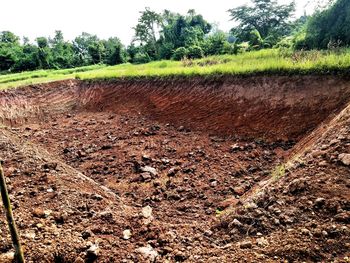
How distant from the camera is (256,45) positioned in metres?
20.2

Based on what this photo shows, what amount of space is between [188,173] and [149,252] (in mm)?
3001

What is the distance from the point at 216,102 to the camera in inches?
340

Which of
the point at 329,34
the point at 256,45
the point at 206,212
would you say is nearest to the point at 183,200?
the point at 206,212

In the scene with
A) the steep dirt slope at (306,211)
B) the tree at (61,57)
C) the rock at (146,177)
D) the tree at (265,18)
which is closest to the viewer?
the steep dirt slope at (306,211)

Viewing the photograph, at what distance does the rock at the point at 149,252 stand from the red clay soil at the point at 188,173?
20 millimetres

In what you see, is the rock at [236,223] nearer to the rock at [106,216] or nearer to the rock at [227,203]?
the rock at [227,203]

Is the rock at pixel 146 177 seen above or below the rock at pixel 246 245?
below

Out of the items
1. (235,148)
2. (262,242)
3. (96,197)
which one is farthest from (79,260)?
(235,148)

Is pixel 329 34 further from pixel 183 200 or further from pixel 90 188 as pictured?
pixel 90 188

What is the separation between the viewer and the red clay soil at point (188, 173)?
134 inches

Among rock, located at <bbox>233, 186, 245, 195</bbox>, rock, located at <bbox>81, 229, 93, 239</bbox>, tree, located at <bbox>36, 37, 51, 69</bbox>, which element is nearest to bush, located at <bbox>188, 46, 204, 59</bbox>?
rock, located at <bbox>233, 186, 245, 195</bbox>

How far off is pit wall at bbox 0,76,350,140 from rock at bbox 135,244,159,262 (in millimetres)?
4591

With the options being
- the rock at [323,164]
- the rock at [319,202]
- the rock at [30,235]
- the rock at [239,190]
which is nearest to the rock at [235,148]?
the rock at [239,190]

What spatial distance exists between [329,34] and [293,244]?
41.7 ft
